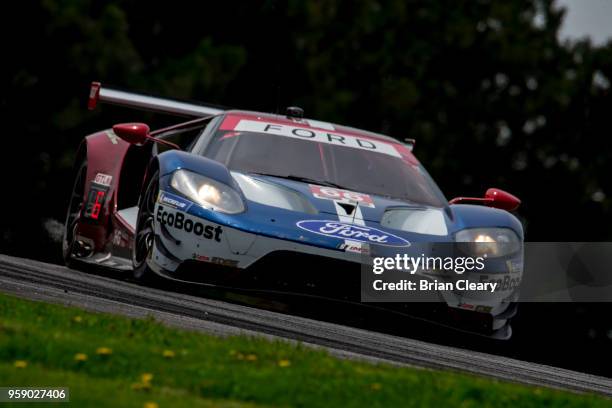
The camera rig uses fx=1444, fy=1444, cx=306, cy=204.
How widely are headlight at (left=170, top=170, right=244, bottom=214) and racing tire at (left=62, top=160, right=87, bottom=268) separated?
2.49m

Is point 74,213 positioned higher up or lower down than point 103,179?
lower down

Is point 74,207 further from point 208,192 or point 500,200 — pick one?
point 500,200

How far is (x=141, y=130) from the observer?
9.55 meters

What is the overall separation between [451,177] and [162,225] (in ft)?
139

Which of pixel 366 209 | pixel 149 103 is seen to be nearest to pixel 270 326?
pixel 366 209

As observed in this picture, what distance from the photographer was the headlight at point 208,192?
8273 millimetres

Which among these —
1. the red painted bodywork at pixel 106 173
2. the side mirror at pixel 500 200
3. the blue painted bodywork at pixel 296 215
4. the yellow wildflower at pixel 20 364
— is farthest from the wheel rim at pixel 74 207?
the yellow wildflower at pixel 20 364

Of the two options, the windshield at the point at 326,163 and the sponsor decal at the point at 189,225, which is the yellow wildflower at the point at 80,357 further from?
the windshield at the point at 326,163

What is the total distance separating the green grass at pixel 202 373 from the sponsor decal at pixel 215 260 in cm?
180

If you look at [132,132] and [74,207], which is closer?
[132,132]

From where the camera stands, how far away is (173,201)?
27.5 feet

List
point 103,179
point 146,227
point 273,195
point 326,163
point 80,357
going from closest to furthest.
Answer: point 80,357
point 273,195
point 146,227
point 326,163
point 103,179

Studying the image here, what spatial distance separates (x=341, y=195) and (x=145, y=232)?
1230 mm

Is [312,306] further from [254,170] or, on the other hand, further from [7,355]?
[7,355]
